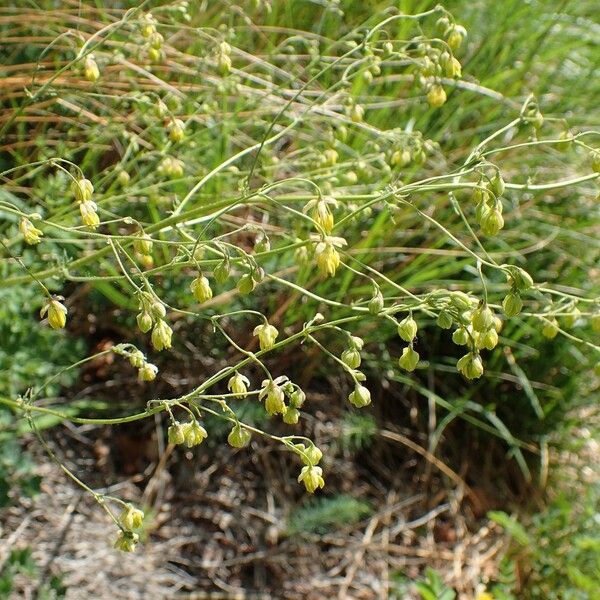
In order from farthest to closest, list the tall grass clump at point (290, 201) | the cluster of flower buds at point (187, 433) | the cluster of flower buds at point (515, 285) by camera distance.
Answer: the tall grass clump at point (290, 201), the cluster of flower buds at point (187, 433), the cluster of flower buds at point (515, 285)

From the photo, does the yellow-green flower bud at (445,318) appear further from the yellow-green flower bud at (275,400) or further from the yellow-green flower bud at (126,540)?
the yellow-green flower bud at (126,540)

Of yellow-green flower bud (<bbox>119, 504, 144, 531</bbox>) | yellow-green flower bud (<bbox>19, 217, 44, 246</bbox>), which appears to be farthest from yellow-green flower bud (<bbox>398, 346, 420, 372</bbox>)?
yellow-green flower bud (<bbox>19, 217, 44, 246</bbox>)

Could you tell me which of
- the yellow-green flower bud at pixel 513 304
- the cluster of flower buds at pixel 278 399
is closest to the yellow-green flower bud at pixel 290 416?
the cluster of flower buds at pixel 278 399

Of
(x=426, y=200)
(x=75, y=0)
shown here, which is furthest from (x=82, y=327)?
(x=426, y=200)

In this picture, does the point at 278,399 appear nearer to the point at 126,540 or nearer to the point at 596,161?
the point at 126,540

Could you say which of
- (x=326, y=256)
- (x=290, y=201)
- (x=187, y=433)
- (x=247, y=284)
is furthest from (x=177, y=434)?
(x=290, y=201)

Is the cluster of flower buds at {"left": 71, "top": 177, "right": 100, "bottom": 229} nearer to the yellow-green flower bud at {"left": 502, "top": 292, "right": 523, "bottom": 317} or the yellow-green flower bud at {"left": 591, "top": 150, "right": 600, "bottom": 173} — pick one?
the yellow-green flower bud at {"left": 502, "top": 292, "right": 523, "bottom": 317}
